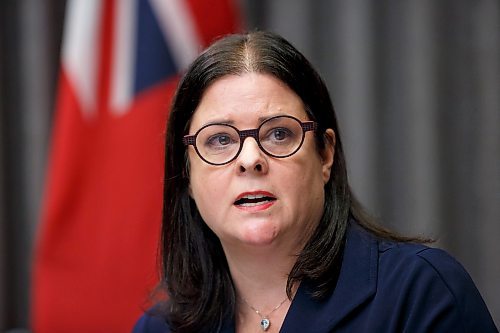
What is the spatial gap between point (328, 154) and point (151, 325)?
0.57m

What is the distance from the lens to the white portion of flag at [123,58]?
8.34 ft

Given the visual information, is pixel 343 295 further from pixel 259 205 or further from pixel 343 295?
pixel 259 205

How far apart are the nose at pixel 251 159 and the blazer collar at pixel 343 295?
0.88ft

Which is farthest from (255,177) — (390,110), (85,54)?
(390,110)

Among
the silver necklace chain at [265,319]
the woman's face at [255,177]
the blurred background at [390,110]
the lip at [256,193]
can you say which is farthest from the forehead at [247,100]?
the blurred background at [390,110]

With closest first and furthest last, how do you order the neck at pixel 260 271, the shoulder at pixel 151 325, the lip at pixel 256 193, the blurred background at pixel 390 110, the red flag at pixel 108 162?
the lip at pixel 256 193, the neck at pixel 260 271, the shoulder at pixel 151 325, the red flag at pixel 108 162, the blurred background at pixel 390 110

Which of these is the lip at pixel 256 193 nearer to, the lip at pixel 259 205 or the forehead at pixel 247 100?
the lip at pixel 259 205

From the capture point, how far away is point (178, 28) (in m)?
2.56

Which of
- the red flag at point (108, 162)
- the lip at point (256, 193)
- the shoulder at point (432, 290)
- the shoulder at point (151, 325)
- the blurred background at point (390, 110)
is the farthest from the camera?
the blurred background at point (390, 110)

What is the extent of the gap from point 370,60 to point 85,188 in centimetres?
113

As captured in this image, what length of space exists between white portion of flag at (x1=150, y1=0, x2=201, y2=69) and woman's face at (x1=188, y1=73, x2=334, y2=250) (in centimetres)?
104

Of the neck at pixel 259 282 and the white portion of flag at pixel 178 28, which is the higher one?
the white portion of flag at pixel 178 28

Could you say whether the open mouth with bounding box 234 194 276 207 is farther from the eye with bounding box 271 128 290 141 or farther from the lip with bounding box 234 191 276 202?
the eye with bounding box 271 128 290 141

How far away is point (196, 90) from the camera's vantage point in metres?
1.56
